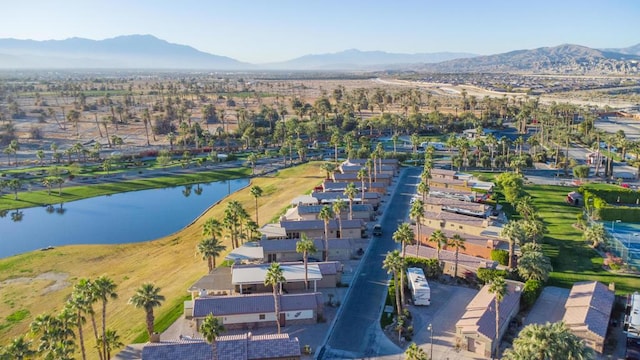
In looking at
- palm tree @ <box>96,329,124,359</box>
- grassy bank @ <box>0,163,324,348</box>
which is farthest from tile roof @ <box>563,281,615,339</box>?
palm tree @ <box>96,329,124,359</box>

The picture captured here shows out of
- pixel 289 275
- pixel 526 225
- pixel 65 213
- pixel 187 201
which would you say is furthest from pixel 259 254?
pixel 65 213

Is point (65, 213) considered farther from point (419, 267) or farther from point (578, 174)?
point (578, 174)

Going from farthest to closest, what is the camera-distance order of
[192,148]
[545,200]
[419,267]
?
1. [192,148]
2. [545,200]
3. [419,267]

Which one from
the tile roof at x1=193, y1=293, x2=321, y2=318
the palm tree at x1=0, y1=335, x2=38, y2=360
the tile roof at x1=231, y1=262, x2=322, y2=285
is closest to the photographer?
the palm tree at x1=0, y1=335, x2=38, y2=360

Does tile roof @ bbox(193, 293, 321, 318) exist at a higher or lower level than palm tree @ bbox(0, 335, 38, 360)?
lower

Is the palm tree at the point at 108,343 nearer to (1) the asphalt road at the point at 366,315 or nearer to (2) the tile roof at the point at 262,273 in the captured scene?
(2) the tile roof at the point at 262,273

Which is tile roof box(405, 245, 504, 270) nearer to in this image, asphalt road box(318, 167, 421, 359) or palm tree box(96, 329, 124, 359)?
asphalt road box(318, 167, 421, 359)
